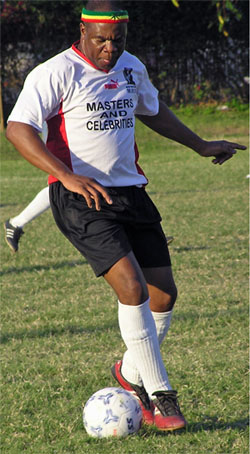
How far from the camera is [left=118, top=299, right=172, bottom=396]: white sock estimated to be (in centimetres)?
364

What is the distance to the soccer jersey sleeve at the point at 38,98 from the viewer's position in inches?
140

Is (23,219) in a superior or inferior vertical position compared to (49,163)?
inferior

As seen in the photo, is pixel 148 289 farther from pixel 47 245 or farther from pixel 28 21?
pixel 28 21

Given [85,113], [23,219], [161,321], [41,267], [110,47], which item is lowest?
[41,267]

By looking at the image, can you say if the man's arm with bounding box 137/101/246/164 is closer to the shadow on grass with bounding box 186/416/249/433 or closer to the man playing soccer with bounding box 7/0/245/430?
the man playing soccer with bounding box 7/0/245/430

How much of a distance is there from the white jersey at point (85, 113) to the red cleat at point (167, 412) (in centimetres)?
104

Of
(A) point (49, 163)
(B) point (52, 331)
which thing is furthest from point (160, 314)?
(B) point (52, 331)

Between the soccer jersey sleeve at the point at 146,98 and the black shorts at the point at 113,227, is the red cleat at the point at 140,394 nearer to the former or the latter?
the black shorts at the point at 113,227

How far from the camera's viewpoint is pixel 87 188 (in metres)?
3.41

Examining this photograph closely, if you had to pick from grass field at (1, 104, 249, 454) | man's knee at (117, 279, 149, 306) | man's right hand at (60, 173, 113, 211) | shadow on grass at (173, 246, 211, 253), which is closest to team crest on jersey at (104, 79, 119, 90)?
man's right hand at (60, 173, 113, 211)

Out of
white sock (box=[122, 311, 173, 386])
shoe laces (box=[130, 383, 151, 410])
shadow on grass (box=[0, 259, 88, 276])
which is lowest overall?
shadow on grass (box=[0, 259, 88, 276])

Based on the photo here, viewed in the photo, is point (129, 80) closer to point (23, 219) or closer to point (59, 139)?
point (59, 139)

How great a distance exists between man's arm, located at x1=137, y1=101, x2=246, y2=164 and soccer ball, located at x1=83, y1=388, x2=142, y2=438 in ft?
4.76

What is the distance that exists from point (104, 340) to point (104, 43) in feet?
7.64
